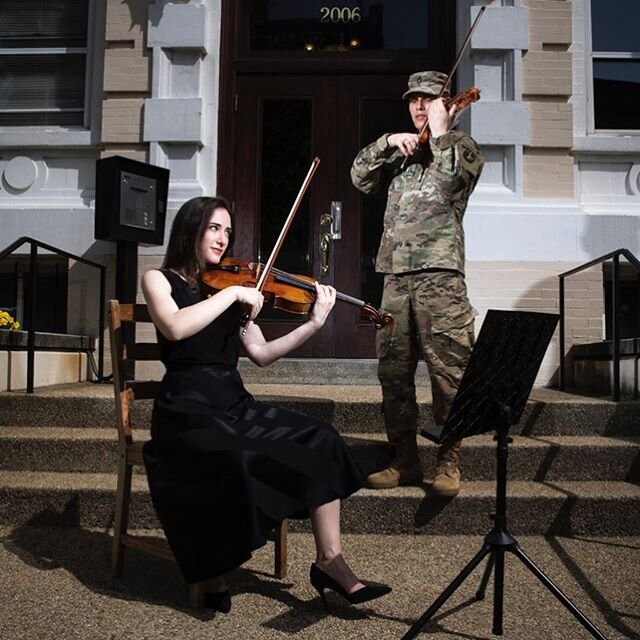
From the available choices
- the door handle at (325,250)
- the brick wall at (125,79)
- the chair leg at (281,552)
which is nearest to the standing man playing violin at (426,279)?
the door handle at (325,250)

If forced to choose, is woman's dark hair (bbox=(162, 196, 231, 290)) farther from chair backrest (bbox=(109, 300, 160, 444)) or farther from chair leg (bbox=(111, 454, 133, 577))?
chair leg (bbox=(111, 454, 133, 577))

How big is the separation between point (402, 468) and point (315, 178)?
3.34 meters

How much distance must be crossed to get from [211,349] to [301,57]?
4297 millimetres

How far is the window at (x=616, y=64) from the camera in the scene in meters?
6.65

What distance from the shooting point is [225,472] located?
2.65m

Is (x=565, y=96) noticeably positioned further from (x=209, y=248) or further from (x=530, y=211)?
(x=209, y=248)

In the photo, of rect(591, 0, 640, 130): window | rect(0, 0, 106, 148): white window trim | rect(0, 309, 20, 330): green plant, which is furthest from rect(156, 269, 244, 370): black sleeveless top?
rect(591, 0, 640, 130): window

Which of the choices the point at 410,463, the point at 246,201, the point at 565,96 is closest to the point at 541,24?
the point at 565,96

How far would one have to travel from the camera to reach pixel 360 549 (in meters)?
3.49

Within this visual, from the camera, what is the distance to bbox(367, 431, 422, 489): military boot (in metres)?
3.80

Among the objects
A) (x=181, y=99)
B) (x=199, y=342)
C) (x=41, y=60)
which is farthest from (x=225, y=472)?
(x=41, y=60)

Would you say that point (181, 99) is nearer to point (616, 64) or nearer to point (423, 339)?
point (423, 339)

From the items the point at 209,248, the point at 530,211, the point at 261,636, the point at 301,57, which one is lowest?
the point at 261,636

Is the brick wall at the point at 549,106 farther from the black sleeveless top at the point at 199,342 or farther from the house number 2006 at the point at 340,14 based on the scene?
the black sleeveless top at the point at 199,342
